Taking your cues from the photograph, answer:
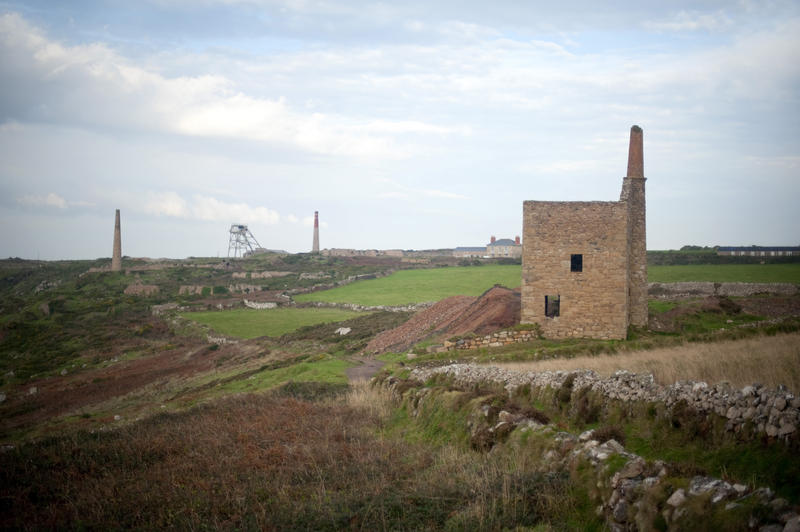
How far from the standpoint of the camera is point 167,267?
97.7 meters

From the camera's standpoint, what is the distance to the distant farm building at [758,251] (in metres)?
64.8

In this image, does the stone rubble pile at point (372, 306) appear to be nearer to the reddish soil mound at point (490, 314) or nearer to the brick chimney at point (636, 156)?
the reddish soil mound at point (490, 314)

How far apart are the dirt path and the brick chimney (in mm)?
15062

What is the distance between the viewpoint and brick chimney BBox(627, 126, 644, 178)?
24641mm

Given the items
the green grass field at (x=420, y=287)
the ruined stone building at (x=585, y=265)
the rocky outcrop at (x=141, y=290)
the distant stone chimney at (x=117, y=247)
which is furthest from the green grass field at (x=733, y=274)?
the distant stone chimney at (x=117, y=247)

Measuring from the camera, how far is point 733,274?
152 feet

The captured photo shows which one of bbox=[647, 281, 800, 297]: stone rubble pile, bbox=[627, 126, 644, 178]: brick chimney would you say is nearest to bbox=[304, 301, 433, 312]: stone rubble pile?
bbox=[647, 281, 800, 297]: stone rubble pile

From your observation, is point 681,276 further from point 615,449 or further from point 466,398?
point 615,449

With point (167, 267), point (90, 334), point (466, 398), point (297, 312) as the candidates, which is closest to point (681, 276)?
point (297, 312)

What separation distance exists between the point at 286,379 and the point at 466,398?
1210 cm

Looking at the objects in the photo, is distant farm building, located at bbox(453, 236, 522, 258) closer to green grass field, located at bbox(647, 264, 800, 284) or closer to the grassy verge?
green grass field, located at bbox(647, 264, 800, 284)

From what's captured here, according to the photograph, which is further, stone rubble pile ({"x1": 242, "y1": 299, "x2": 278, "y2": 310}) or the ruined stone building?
stone rubble pile ({"x1": 242, "y1": 299, "x2": 278, "y2": 310})

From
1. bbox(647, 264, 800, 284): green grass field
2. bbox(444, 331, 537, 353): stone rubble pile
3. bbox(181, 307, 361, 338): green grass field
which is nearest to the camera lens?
bbox(444, 331, 537, 353): stone rubble pile

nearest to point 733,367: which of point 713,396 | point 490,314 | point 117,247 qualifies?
point 713,396
